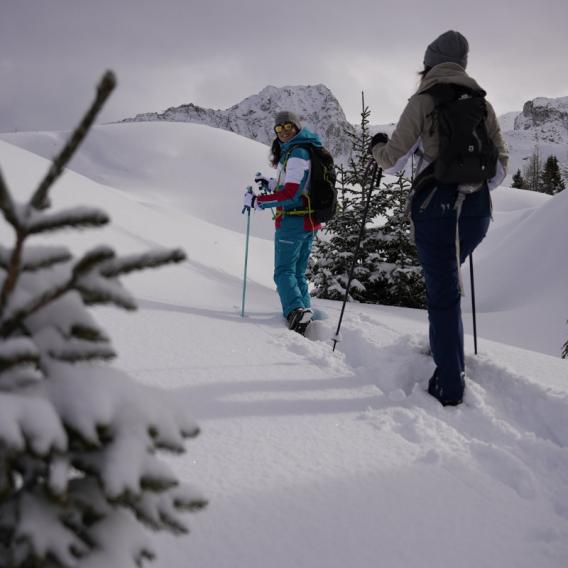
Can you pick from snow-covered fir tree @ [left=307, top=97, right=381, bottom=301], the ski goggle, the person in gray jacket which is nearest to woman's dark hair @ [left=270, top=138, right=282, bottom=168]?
the ski goggle

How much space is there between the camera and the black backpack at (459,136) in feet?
9.19

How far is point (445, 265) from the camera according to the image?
297 cm

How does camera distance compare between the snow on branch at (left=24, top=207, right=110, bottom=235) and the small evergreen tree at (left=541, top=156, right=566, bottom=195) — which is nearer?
the snow on branch at (left=24, top=207, right=110, bottom=235)

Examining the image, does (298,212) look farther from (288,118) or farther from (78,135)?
(78,135)

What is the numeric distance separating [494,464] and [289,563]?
A: 1.24 meters

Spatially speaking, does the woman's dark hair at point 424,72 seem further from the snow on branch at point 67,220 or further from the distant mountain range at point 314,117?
the distant mountain range at point 314,117

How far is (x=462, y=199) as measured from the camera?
2.88 metres

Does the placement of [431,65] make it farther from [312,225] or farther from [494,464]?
[494,464]

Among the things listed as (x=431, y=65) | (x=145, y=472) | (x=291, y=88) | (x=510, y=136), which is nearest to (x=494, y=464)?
(x=145, y=472)

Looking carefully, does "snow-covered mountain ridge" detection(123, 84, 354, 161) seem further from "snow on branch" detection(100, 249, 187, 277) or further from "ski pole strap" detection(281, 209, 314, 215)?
"snow on branch" detection(100, 249, 187, 277)

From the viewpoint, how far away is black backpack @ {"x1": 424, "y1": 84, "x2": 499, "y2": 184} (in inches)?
110

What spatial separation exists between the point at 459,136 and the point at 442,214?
465 millimetres

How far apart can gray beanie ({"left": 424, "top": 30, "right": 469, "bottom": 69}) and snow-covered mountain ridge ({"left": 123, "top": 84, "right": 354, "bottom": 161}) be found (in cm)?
15656

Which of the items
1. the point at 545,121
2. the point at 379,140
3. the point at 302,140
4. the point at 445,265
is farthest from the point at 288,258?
the point at 545,121
